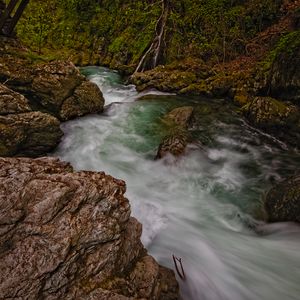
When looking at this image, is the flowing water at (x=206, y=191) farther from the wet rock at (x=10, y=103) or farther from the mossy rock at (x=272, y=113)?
the wet rock at (x=10, y=103)

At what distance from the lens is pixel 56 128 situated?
915 centimetres

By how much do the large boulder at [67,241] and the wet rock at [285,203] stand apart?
11.7 ft

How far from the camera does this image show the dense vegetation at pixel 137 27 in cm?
2128

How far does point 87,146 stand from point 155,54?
13316 millimetres

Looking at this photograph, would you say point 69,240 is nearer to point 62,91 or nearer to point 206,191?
point 206,191

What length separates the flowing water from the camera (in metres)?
5.60

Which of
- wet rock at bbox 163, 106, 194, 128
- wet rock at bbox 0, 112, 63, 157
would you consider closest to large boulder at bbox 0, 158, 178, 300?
wet rock at bbox 0, 112, 63, 157

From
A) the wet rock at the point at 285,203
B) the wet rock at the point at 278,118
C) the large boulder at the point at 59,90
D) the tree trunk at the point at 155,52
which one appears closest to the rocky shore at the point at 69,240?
the wet rock at the point at 285,203

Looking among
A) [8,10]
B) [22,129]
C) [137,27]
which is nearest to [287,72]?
[22,129]

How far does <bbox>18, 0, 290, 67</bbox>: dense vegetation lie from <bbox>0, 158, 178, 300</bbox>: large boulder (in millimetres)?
18481

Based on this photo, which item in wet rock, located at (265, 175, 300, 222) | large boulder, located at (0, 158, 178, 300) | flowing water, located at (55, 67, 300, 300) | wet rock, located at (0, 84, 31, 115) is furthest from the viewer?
wet rock, located at (0, 84, 31, 115)

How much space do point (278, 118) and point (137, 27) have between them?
57.4 ft

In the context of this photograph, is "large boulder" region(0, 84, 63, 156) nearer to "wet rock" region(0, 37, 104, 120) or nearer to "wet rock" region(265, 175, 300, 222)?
"wet rock" region(0, 37, 104, 120)

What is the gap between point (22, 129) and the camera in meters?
8.07
